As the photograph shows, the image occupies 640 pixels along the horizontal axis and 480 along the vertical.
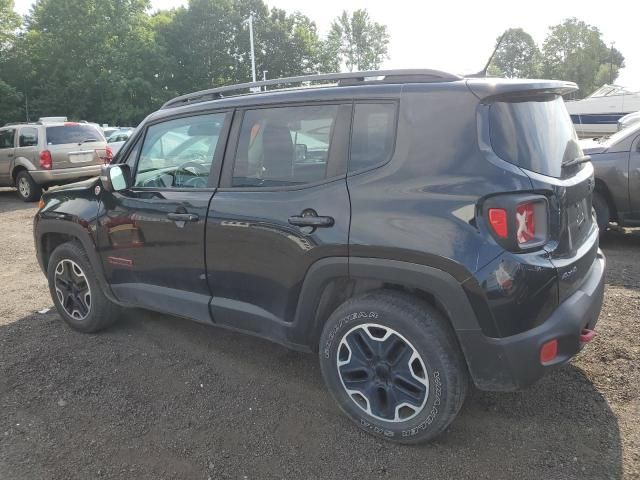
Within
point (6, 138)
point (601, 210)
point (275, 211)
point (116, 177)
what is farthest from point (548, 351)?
point (6, 138)

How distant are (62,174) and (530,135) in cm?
1117

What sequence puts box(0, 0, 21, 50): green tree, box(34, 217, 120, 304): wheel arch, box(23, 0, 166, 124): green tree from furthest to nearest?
box(23, 0, 166, 124): green tree
box(0, 0, 21, 50): green tree
box(34, 217, 120, 304): wheel arch

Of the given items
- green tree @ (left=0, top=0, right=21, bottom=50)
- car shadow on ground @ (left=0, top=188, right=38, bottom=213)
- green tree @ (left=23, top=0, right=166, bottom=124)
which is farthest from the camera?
green tree @ (left=23, top=0, right=166, bottom=124)

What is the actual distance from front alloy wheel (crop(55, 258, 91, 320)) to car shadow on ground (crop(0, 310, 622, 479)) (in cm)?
37

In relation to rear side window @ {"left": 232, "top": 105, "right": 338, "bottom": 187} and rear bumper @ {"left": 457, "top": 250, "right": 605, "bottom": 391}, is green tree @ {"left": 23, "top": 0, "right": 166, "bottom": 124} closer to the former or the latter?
rear side window @ {"left": 232, "top": 105, "right": 338, "bottom": 187}

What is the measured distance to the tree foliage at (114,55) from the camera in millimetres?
34938

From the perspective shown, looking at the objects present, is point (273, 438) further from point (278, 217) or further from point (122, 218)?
point (122, 218)

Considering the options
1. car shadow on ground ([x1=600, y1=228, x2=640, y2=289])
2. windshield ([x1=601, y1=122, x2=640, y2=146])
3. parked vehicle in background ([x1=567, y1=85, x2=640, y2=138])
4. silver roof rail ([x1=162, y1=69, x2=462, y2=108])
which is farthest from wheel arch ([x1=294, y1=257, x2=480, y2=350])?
parked vehicle in background ([x1=567, y1=85, x2=640, y2=138])

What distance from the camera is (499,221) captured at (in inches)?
87.0

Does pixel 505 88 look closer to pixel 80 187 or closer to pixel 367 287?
pixel 367 287

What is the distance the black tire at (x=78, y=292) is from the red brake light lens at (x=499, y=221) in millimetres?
2944

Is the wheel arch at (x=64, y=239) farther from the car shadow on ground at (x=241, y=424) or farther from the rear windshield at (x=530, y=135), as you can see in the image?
the rear windshield at (x=530, y=135)

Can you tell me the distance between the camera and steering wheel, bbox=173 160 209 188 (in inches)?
127

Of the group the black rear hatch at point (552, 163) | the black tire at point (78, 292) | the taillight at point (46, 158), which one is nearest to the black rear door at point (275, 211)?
the black rear hatch at point (552, 163)
